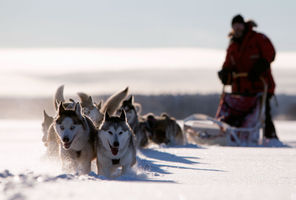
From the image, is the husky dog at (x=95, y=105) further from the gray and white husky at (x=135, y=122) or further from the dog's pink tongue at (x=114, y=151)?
the dog's pink tongue at (x=114, y=151)

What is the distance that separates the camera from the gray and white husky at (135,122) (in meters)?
7.58

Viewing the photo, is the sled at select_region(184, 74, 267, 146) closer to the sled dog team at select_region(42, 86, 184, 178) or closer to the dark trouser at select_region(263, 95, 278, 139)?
the dark trouser at select_region(263, 95, 278, 139)

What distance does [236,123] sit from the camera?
9.16 meters

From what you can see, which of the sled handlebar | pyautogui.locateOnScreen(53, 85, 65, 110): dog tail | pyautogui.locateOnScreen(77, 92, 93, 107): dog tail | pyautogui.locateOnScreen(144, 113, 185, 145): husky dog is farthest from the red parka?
pyautogui.locateOnScreen(53, 85, 65, 110): dog tail

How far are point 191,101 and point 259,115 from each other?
74.7 ft

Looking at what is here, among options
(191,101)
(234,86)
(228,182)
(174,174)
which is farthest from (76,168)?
(191,101)

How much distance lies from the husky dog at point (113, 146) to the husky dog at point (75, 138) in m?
0.12

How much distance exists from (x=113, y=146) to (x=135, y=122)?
3.65m

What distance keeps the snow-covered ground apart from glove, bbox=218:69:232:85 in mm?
2669

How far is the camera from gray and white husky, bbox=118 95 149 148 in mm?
7578

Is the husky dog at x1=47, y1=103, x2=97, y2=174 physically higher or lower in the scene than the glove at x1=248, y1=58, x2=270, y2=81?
lower

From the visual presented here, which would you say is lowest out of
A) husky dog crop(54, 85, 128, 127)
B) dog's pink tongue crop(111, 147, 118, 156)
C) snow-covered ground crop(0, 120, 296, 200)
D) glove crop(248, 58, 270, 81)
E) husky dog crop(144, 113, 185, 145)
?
husky dog crop(144, 113, 185, 145)

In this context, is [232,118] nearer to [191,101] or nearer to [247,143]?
[247,143]

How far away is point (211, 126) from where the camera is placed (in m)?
9.38
